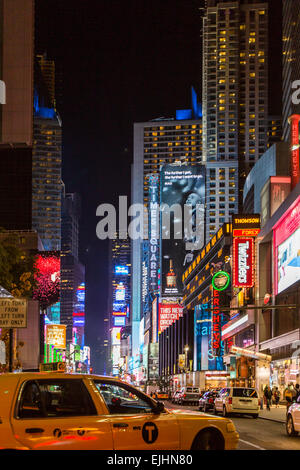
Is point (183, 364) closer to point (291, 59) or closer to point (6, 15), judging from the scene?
point (291, 59)

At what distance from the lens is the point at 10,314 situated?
20.5m

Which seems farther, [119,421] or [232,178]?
[232,178]

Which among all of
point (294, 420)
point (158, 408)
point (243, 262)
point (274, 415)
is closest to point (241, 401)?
point (274, 415)

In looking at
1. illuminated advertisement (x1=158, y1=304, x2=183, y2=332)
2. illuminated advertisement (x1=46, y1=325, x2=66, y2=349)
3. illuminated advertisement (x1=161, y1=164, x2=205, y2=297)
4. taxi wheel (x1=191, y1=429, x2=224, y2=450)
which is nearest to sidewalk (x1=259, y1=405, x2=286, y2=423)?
taxi wheel (x1=191, y1=429, x2=224, y2=450)

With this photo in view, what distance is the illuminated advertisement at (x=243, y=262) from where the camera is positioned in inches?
2667

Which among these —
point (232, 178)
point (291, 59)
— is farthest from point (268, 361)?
point (232, 178)

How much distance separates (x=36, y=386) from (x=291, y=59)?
14537cm

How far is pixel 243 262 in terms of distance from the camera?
6844 cm

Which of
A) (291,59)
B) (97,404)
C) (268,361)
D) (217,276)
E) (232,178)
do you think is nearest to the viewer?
(97,404)

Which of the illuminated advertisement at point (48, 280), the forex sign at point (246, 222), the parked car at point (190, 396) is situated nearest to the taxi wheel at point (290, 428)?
the parked car at point (190, 396)

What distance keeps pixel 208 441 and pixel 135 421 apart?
1519 millimetres

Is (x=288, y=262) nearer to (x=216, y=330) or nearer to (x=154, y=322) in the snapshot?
(x=216, y=330)

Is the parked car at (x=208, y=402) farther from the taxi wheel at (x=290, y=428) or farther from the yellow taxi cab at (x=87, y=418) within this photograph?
the yellow taxi cab at (x=87, y=418)

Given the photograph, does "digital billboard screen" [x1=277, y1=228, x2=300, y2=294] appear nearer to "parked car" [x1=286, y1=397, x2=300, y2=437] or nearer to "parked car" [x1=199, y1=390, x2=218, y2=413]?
"parked car" [x1=199, y1=390, x2=218, y2=413]
